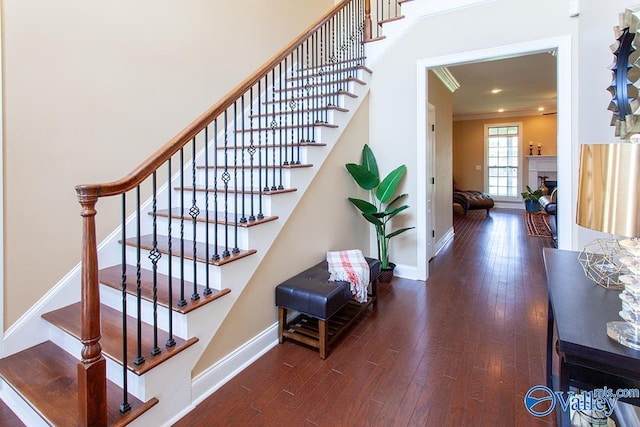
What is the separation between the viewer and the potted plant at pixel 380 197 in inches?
142

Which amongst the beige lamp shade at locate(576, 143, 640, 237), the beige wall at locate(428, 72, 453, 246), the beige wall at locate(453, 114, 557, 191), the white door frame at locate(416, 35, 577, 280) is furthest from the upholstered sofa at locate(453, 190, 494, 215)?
the beige lamp shade at locate(576, 143, 640, 237)

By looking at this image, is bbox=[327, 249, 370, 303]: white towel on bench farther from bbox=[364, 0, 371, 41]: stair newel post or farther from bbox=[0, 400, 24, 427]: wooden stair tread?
bbox=[364, 0, 371, 41]: stair newel post

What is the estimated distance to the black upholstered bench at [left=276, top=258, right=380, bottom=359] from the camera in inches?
92.4

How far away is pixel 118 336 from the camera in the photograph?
6.29ft

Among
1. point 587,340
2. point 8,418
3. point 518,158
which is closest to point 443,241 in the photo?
point 587,340

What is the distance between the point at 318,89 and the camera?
12.1 ft

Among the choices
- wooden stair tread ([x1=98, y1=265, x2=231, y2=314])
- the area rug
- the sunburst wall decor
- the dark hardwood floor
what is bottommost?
the dark hardwood floor

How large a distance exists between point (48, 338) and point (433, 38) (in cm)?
435

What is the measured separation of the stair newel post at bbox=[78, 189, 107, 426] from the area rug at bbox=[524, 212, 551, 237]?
6.85 meters

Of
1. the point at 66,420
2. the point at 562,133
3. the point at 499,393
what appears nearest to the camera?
the point at 66,420

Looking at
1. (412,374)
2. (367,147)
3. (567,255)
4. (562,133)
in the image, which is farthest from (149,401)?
(562,133)

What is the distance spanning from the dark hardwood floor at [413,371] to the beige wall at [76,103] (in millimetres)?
1530

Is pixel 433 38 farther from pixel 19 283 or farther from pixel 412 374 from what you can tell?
→ pixel 19 283

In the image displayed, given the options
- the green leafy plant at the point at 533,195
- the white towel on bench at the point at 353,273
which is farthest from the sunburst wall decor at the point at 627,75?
the green leafy plant at the point at 533,195
